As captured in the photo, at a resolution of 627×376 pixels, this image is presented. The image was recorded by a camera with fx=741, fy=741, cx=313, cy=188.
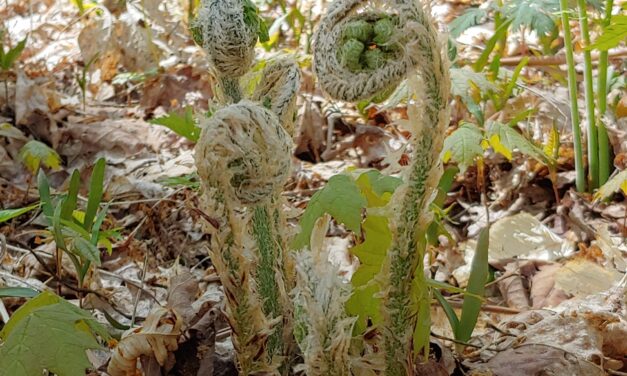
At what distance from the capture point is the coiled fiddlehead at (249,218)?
925 millimetres

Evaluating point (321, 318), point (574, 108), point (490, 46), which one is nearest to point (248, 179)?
point (321, 318)

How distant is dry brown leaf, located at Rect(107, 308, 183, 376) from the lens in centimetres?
123

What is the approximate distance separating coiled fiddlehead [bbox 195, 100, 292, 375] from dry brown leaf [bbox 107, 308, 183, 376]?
0.65 ft

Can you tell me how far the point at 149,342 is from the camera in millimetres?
1232

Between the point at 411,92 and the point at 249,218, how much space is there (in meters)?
0.28

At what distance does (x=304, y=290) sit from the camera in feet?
3.09

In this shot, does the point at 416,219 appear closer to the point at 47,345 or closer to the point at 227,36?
the point at 227,36

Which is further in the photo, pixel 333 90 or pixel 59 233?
pixel 59 233

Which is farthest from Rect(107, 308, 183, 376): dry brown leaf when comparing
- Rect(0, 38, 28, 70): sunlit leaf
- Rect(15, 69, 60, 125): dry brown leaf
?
Rect(0, 38, 28, 70): sunlit leaf

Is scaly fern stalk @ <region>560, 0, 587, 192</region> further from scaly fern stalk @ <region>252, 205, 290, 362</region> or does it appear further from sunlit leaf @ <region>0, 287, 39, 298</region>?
sunlit leaf @ <region>0, 287, 39, 298</region>

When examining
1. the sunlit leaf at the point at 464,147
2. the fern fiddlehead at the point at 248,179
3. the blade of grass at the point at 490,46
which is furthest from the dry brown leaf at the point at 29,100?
the fern fiddlehead at the point at 248,179

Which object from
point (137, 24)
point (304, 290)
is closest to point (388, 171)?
point (304, 290)

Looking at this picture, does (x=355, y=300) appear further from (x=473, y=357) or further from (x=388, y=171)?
(x=473, y=357)

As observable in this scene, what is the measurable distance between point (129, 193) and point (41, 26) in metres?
2.74
